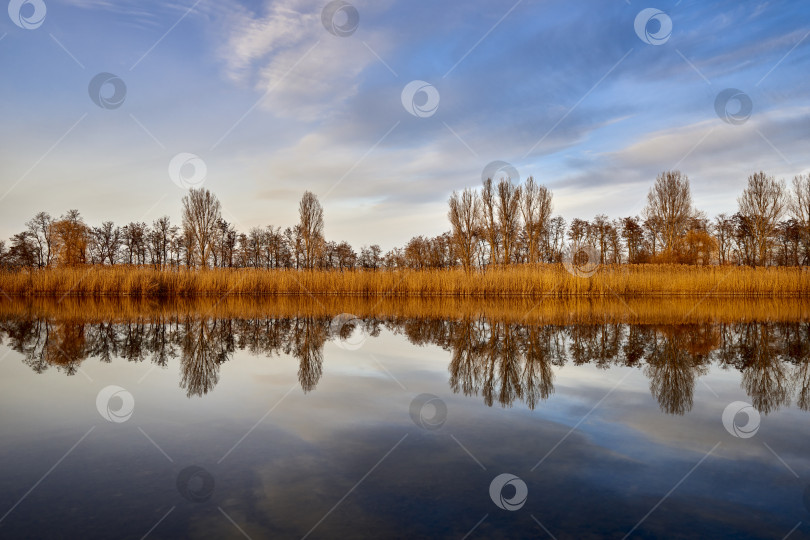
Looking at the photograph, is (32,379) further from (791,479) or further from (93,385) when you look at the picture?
(791,479)

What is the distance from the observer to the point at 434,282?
21.8m

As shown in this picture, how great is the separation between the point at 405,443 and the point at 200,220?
38290mm

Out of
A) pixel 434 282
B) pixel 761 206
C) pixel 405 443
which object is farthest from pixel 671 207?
pixel 405 443

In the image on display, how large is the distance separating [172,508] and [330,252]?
50605mm

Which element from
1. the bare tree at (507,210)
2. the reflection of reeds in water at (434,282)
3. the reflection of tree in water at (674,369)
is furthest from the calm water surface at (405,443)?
the bare tree at (507,210)

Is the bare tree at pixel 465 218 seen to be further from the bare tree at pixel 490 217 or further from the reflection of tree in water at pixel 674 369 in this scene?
the reflection of tree in water at pixel 674 369

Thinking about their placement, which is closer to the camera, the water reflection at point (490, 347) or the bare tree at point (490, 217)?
the water reflection at point (490, 347)

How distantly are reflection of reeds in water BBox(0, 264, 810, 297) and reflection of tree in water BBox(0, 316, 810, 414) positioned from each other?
33.7 feet

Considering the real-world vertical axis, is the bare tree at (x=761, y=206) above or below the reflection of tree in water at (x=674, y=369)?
above

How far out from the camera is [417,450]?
3137 mm

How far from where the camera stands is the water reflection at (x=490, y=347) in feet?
16.2

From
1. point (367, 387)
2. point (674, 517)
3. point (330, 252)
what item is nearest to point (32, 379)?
point (367, 387)

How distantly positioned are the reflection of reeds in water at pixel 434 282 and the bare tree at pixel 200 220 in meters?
15.6

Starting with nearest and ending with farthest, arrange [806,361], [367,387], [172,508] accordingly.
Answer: [172,508] < [367,387] < [806,361]
